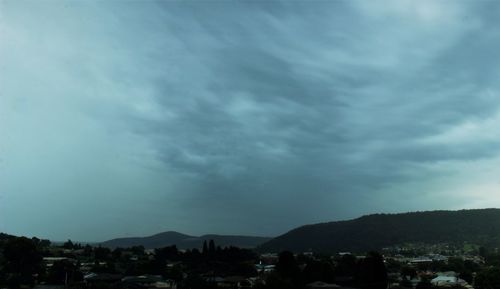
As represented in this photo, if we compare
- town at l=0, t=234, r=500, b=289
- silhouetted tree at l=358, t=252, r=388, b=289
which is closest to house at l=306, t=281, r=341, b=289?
town at l=0, t=234, r=500, b=289

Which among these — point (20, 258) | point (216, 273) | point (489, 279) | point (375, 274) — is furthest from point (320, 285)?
point (20, 258)

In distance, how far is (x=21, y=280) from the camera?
87562mm

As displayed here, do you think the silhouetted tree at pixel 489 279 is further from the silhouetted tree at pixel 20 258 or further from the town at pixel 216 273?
the silhouetted tree at pixel 20 258

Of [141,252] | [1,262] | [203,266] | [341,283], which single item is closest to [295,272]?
[341,283]

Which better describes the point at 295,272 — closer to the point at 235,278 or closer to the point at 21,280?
the point at 235,278

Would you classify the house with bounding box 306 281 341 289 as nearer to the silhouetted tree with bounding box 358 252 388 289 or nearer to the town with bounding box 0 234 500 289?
the town with bounding box 0 234 500 289

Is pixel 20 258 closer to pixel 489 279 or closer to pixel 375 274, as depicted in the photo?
pixel 375 274

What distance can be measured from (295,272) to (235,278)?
19.0 m

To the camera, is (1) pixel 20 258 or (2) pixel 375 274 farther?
(1) pixel 20 258

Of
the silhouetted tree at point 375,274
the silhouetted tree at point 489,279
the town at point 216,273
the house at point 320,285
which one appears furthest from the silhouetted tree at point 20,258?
the silhouetted tree at point 489,279

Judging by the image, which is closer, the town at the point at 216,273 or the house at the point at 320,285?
the town at the point at 216,273

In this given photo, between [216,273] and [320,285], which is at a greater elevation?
[216,273]

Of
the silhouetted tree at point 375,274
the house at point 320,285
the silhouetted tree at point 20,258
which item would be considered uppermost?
the silhouetted tree at point 20,258

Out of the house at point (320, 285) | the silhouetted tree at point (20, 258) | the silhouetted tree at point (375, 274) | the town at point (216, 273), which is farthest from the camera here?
the silhouetted tree at point (20, 258)
